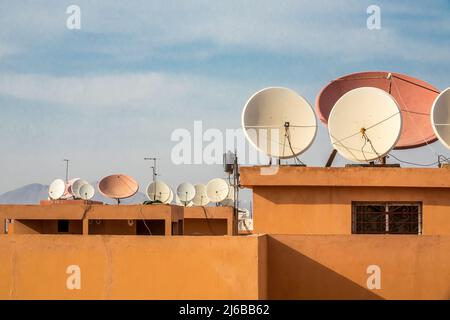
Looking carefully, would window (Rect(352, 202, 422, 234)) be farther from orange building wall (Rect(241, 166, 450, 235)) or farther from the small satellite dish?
the small satellite dish

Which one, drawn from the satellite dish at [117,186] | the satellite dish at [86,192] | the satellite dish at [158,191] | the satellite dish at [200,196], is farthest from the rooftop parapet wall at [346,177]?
the satellite dish at [200,196]

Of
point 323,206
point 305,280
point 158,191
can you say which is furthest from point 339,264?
point 158,191

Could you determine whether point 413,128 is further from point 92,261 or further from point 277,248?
point 92,261

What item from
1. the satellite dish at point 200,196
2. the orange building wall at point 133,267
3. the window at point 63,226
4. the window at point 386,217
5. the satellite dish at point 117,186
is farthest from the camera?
the satellite dish at point 200,196

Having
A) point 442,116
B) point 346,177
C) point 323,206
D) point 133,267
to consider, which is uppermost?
point 442,116

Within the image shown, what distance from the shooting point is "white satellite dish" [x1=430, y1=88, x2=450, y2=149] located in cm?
1320

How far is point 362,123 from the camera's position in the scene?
1330cm

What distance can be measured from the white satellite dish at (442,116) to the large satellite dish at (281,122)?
2.28 m

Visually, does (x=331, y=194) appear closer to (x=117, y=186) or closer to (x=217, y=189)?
(x=117, y=186)

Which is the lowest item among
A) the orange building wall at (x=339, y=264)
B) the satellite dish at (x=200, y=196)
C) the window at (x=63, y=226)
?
the window at (x=63, y=226)

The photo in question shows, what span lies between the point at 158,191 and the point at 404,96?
2118 centimetres

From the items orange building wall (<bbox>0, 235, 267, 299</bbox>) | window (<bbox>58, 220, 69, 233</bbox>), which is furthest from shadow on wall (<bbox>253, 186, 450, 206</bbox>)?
window (<bbox>58, 220, 69, 233</bbox>)

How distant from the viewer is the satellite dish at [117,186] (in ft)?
106

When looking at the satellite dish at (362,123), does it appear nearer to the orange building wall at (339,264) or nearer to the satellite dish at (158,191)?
the orange building wall at (339,264)
